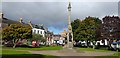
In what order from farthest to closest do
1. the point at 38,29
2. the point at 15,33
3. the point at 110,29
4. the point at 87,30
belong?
1. the point at 38,29
2. the point at 87,30
3. the point at 15,33
4. the point at 110,29

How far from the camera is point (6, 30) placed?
60.2 metres

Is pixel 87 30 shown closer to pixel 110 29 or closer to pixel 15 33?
pixel 110 29

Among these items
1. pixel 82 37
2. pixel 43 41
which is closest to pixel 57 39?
pixel 43 41

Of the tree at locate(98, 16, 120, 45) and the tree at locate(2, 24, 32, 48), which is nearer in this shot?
the tree at locate(98, 16, 120, 45)

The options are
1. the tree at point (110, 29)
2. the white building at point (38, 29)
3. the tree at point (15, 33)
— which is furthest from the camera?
the white building at point (38, 29)

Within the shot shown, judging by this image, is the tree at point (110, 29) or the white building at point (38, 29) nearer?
the tree at point (110, 29)

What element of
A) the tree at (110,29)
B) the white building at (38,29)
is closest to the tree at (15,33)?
the tree at (110,29)

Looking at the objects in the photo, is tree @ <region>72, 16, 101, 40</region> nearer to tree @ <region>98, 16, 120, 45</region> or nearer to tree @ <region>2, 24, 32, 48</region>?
tree @ <region>98, 16, 120, 45</region>

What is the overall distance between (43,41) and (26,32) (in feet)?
169

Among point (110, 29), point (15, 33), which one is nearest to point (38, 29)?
point (15, 33)

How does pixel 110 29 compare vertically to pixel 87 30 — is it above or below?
below

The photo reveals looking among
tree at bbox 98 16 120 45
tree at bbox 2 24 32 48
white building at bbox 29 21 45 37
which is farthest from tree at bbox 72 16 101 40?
white building at bbox 29 21 45 37

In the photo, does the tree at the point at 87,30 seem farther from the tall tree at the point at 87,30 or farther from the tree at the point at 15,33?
the tree at the point at 15,33

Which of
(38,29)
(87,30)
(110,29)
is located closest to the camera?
(110,29)
